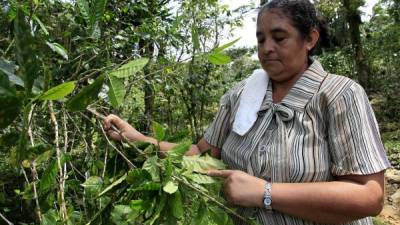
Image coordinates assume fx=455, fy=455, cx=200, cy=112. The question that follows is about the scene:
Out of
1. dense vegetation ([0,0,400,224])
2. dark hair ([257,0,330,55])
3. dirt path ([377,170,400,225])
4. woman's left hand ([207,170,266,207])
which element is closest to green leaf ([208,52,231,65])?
dense vegetation ([0,0,400,224])

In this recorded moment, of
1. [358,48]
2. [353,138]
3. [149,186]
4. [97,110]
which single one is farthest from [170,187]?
[358,48]

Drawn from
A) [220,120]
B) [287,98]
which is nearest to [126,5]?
[220,120]

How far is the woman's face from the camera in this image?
132 cm

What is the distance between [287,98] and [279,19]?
23cm

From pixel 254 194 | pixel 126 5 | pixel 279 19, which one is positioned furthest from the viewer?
pixel 126 5

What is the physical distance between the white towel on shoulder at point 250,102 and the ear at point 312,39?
164 millimetres

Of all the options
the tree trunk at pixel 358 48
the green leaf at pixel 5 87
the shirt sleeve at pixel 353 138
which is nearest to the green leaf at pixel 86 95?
the green leaf at pixel 5 87

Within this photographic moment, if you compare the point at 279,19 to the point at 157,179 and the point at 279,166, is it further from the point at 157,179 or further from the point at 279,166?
the point at 157,179

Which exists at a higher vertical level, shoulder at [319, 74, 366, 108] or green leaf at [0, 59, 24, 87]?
green leaf at [0, 59, 24, 87]

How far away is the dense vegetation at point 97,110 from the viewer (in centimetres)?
73

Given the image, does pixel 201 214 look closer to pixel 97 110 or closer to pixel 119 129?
Answer: pixel 119 129

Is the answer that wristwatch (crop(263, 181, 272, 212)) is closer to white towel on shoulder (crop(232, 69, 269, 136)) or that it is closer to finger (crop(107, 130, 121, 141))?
white towel on shoulder (crop(232, 69, 269, 136))

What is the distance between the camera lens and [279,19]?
1.32 metres

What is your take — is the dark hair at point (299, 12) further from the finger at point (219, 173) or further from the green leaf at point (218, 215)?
the green leaf at point (218, 215)
